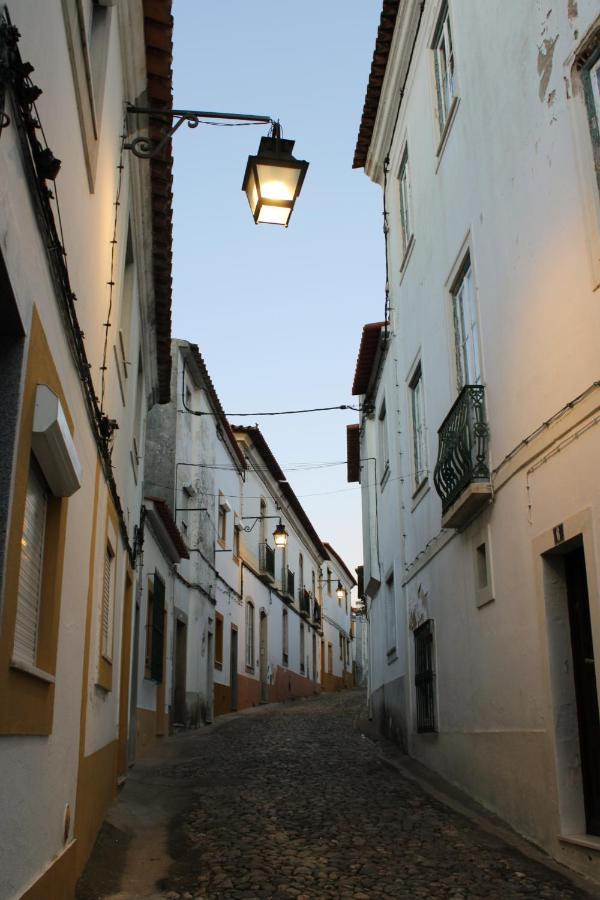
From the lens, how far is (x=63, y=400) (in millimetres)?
4629

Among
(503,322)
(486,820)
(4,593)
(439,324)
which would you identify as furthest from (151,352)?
(4,593)

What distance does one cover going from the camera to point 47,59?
13.2 ft

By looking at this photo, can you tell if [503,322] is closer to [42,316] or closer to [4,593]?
[42,316]

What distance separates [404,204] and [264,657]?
18.3m

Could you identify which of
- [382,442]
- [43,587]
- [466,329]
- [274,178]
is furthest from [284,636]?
[43,587]

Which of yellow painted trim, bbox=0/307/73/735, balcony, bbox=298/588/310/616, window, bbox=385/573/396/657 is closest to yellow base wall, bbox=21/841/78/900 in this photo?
yellow painted trim, bbox=0/307/73/735

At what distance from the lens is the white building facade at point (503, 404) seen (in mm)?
5973

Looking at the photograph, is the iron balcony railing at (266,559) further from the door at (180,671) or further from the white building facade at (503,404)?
the white building facade at (503,404)

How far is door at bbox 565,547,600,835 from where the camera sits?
5980 mm

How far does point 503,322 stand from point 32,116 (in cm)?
479

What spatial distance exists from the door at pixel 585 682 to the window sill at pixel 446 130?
16.6ft

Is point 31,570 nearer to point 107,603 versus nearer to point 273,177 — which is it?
point 273,177

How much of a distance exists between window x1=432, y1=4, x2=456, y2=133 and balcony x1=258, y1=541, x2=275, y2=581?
19.1m

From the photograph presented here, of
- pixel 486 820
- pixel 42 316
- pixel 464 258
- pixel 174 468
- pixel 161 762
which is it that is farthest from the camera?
pixel 174 468
